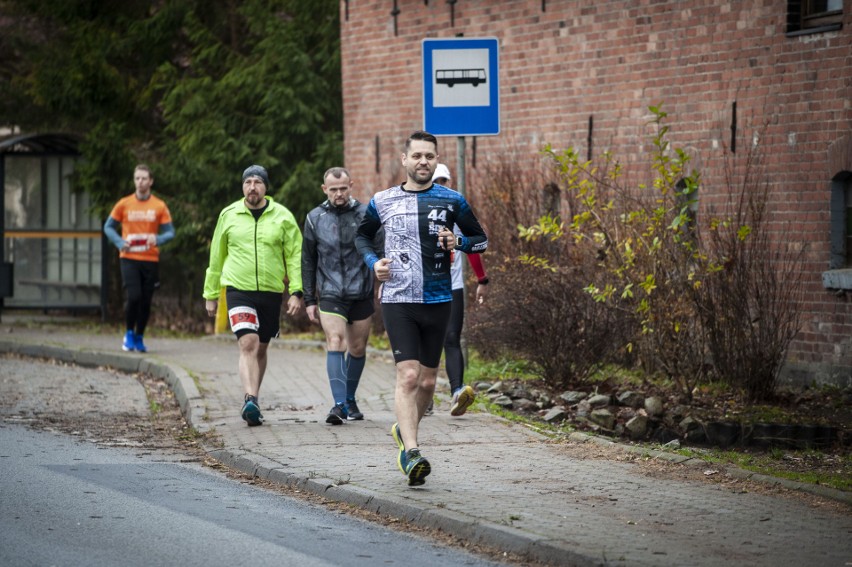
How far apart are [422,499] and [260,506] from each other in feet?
3.03

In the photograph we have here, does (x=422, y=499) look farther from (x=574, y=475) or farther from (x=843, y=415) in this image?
(x=843, y=415)

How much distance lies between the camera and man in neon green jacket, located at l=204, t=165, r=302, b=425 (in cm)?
1128

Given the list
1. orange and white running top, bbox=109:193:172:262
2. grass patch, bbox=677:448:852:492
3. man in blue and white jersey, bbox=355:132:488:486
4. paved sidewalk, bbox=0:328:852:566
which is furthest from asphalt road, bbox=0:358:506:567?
orange and white running top, bbox=109:193:172:262

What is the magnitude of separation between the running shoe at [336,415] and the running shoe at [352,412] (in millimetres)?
108

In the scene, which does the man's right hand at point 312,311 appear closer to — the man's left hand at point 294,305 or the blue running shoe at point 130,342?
the man's left hand at point 294,305

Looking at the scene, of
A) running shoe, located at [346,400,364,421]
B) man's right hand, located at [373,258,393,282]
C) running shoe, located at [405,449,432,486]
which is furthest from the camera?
running shoe, located at [346,400,364,421]

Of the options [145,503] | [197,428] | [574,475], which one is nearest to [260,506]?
[145,503]

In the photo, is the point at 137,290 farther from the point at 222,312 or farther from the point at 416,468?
the point at 416,468

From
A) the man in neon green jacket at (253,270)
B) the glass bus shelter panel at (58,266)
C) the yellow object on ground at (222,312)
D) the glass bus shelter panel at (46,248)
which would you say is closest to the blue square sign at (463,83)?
the man in neon green jacket at (253,270)

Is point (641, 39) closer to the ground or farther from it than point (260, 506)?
farther from it

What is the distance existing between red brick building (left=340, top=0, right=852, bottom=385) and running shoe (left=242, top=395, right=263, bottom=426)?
5708mm

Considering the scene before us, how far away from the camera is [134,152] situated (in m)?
24.7

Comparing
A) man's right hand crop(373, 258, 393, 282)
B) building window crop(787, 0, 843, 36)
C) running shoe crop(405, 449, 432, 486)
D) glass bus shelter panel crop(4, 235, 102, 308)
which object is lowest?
running shoe crop(405, 449, 432, 486)

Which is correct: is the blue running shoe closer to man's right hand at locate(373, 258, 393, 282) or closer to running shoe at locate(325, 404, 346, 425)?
running shoe at locate(325, 404, 346, 425)
